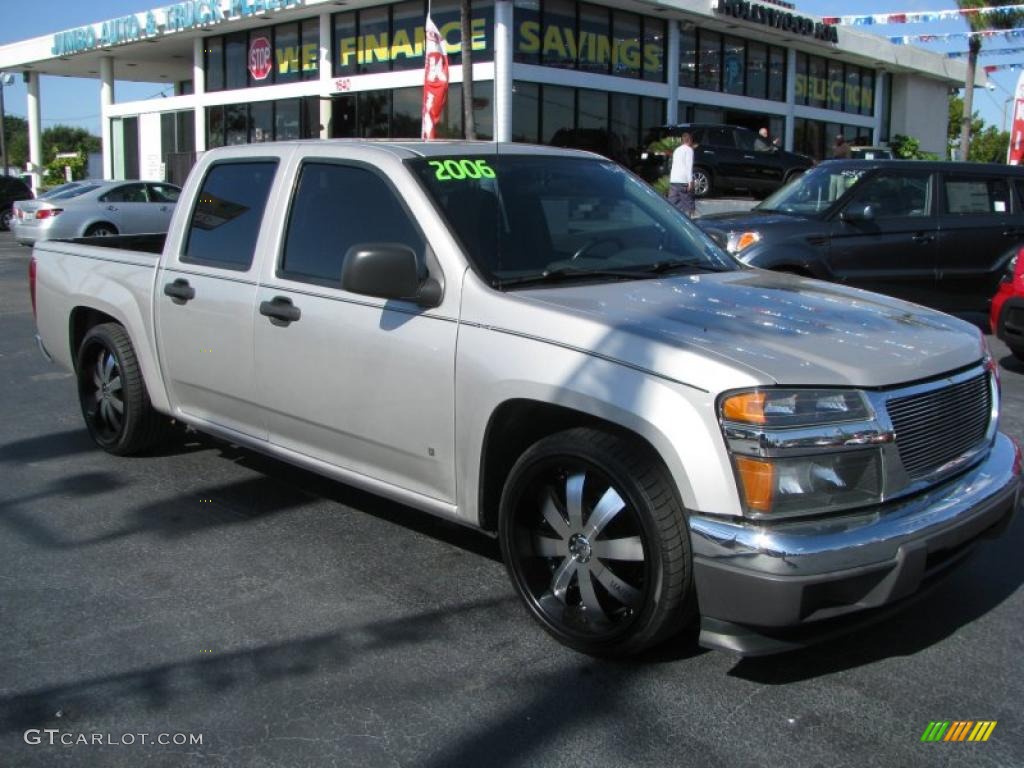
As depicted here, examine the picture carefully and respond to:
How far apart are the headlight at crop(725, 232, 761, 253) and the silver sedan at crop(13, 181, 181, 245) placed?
13.7 m

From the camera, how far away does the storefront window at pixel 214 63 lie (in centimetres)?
3134

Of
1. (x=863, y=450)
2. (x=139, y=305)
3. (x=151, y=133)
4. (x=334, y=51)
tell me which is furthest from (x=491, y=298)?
(x=151, y=133)

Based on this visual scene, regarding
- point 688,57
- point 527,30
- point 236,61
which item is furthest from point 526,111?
point 236,61

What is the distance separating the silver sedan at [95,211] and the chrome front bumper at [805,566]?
18.5 metres

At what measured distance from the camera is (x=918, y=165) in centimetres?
1016

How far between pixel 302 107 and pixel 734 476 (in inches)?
1096

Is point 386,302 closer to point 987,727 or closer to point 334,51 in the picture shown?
point 987,727

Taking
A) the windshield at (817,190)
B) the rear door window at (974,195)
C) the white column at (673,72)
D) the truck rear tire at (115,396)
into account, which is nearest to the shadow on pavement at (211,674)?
the truck rear tire at (115,396)

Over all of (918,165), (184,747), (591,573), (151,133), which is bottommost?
(184,747)

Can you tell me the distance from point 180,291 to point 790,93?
31115 mm

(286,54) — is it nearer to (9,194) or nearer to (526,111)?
(526,111)

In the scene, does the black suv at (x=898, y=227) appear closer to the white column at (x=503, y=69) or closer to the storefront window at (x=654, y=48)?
the white column at (x=503, y=69)

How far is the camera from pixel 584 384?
3.37 metres

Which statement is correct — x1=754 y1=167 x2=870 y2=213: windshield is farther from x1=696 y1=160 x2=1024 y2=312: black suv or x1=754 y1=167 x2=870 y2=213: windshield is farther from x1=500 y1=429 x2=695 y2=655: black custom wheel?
x1=500 y1=429 x2=695 y2=655: black custom wheel
